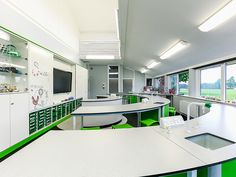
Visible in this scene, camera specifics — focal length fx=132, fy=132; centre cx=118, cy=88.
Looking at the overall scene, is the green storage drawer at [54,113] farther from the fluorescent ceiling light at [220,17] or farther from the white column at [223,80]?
the white column at [223,80]

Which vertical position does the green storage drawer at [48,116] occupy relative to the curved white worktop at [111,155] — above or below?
below

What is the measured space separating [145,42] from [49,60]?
306 centimetres

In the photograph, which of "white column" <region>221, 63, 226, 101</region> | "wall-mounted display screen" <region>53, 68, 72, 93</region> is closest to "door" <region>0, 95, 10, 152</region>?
"wall-mounted display screen" <region>53, 68, 72, 93</region>

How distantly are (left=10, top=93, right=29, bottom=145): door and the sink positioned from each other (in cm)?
274

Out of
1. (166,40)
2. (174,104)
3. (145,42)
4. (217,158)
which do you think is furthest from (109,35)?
(217,158)

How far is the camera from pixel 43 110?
3.27 m

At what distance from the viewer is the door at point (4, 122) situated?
210 centimetres

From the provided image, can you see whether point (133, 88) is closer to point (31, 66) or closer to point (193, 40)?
point (193, 40)

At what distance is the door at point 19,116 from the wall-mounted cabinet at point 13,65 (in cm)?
22

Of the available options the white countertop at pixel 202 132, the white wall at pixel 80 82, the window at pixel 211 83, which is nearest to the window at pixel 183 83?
the window at pixel 211 83

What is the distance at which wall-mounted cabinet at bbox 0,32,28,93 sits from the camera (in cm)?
246

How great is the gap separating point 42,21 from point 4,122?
2651mm

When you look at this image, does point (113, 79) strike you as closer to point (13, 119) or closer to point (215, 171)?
point (13, 119)

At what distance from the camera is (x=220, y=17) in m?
2.28
